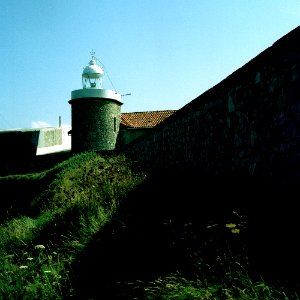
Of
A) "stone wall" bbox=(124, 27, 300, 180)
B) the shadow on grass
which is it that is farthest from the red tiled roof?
the shadow on grass

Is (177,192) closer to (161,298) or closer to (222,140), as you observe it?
(222,140)

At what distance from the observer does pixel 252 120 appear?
562 centimetres

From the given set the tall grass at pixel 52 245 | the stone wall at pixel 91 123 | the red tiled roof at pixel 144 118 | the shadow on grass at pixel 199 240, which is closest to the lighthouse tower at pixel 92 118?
the stone wall at pixel 91 123

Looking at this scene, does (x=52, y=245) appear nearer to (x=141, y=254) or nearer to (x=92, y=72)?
(x=141, y=254)

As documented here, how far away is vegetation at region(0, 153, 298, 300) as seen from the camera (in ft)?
10.7

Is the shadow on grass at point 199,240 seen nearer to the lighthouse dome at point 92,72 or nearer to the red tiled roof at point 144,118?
the lighthouse dome at point 92,72

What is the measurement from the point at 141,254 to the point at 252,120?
108 inches

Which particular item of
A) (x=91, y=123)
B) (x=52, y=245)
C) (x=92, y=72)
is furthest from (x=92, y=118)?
(x=52, y=245)

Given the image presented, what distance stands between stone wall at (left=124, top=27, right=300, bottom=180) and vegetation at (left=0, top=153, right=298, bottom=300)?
2.90ft

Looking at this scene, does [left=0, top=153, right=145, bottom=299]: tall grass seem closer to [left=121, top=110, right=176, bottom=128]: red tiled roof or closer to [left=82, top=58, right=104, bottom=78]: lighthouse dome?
[left=82, top=58, right=104, bottom=78]: lighthouse dome

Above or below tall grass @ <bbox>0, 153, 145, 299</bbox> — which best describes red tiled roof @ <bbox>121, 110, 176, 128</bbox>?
above

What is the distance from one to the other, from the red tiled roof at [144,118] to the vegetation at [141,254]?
24129mm

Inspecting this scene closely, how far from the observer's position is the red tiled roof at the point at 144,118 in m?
31.4

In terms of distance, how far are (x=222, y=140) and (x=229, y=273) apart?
3869mm
